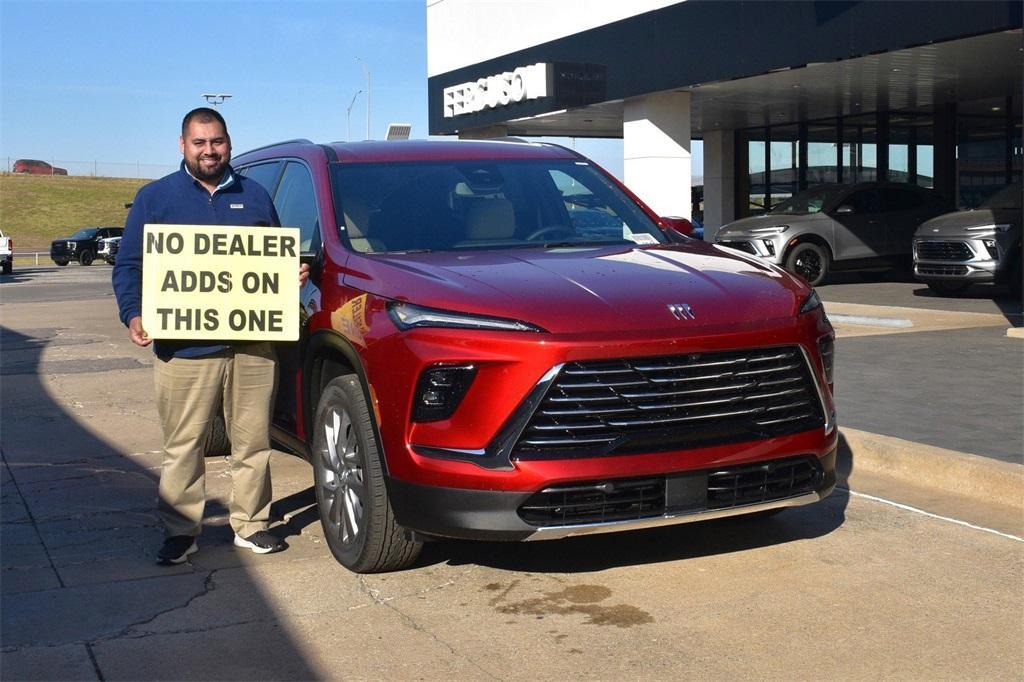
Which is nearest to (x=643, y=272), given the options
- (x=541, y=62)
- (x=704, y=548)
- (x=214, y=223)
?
(x=704, y=548)

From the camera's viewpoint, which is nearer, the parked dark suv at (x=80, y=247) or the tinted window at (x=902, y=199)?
the tinted window at (x=902, y=199)

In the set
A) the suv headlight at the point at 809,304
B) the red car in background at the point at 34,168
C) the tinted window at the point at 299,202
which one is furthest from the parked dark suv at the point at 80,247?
the red car in background at the point at 34,168

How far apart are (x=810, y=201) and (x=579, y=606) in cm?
1742

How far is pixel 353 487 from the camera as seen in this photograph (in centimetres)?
518

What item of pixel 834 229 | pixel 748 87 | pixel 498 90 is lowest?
pixel 834 229

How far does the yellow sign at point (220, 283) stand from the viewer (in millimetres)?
5188

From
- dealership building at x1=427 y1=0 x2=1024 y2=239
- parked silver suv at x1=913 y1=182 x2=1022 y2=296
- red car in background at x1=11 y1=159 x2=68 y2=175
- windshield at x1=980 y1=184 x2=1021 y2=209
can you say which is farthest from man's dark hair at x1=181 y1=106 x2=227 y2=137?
red car in background at x1=11 y1=159 x2=68 y2=175

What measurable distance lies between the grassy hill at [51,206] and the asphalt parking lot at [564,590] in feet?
232

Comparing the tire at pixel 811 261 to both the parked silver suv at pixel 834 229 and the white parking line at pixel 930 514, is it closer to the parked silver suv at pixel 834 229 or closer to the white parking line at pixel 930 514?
the parked silver suv at pixel 834 229

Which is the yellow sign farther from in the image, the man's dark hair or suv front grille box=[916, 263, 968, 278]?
suv front grille box=[916, 263, 968, 278]

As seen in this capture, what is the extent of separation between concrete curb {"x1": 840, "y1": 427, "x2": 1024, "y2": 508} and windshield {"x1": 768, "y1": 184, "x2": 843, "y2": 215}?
46.5 feet

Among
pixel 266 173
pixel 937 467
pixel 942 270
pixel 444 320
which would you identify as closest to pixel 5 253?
pixel 942 270

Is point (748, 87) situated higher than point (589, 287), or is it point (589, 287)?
point (748, 87)

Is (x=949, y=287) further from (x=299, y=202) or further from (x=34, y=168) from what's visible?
(x=34, y=168)
